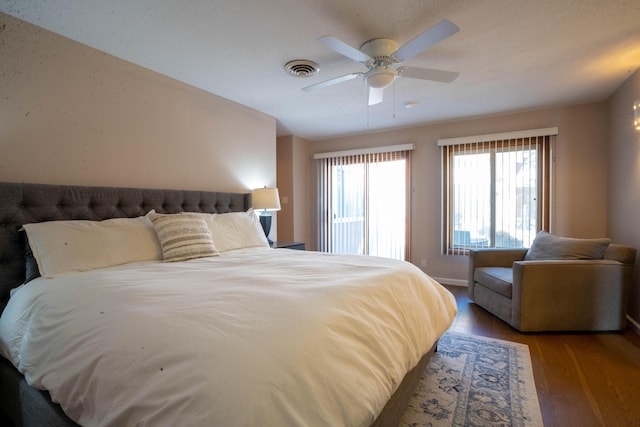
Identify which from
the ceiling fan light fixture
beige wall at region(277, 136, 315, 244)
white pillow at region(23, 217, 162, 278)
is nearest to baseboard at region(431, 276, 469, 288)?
beige wall at region(277, 136, 315, 244)

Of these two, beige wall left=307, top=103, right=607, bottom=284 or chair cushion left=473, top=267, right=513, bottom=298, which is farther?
beige wall left=307, top=103, right=607, bottom=284

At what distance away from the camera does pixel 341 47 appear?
1.79m

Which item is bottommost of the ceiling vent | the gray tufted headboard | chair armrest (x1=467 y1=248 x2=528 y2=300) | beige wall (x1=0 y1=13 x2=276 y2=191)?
chair armrest (x1=467 y1=248 x2=528 y2=300)

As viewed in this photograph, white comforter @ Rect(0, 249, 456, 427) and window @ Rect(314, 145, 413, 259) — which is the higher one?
window @ Rect(314, 145, 413, 259)

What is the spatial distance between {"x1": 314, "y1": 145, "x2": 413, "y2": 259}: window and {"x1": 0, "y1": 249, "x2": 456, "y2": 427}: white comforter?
3.05m

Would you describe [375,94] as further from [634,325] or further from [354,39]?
[634,325]

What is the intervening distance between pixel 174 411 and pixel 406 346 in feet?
2.87

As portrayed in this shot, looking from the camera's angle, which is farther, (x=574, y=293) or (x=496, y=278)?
(x=496, y=278)

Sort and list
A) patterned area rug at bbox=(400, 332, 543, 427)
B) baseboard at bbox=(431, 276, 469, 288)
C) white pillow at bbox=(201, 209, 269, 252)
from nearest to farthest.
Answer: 1. patterned area rug at bbox=(400, 332, 543, 427)
2. white pillow at bbox=(201, 209, 269, 252)
3. baseboard at bbox=(431, 276, 469, 288)

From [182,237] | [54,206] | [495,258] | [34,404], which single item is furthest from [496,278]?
[54,206]

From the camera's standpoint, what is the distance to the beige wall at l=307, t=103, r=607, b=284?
3.38 metres

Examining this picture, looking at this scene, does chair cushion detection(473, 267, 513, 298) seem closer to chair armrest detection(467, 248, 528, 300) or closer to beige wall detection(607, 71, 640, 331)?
chair armrest detection(467, 248, 528, 300)

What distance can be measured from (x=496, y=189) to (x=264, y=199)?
9.56ft

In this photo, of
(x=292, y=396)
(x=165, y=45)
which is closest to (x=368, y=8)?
(x=165, y=45)
